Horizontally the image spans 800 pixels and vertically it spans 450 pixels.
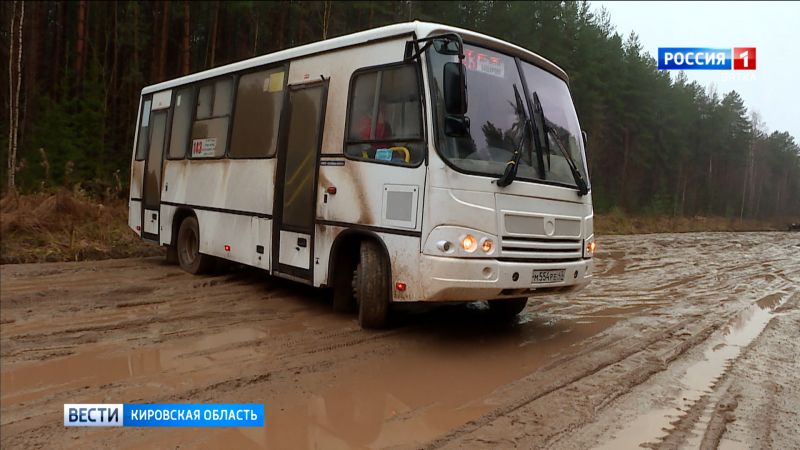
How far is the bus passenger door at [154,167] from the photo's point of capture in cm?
1025

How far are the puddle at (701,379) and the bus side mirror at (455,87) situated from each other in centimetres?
285

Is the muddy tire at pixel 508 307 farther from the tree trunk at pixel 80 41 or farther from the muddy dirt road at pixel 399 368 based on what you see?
the tree trunk at pixel 80 41

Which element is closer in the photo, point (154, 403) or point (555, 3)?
point (154, 403)

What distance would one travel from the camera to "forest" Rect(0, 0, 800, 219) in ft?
64.1

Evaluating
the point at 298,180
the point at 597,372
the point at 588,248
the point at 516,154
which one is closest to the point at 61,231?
the point at 298,180

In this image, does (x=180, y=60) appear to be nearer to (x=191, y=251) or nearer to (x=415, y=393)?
(x=191, y=251)

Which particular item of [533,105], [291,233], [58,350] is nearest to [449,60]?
[533,105]

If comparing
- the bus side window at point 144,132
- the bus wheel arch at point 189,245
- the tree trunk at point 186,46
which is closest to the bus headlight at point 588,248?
the bus wheel arch at point 189,245

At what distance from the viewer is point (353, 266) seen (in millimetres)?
6441

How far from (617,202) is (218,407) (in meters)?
45.5

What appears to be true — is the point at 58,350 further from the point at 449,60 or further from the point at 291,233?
the point at 449,60

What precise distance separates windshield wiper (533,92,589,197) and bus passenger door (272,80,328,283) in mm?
2384

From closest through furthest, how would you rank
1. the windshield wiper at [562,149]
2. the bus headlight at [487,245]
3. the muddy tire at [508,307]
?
the bus headlight at [487,245], the windshield wiper at [562,149], the muddy tire at [508,307]

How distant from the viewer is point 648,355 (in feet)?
17.6
